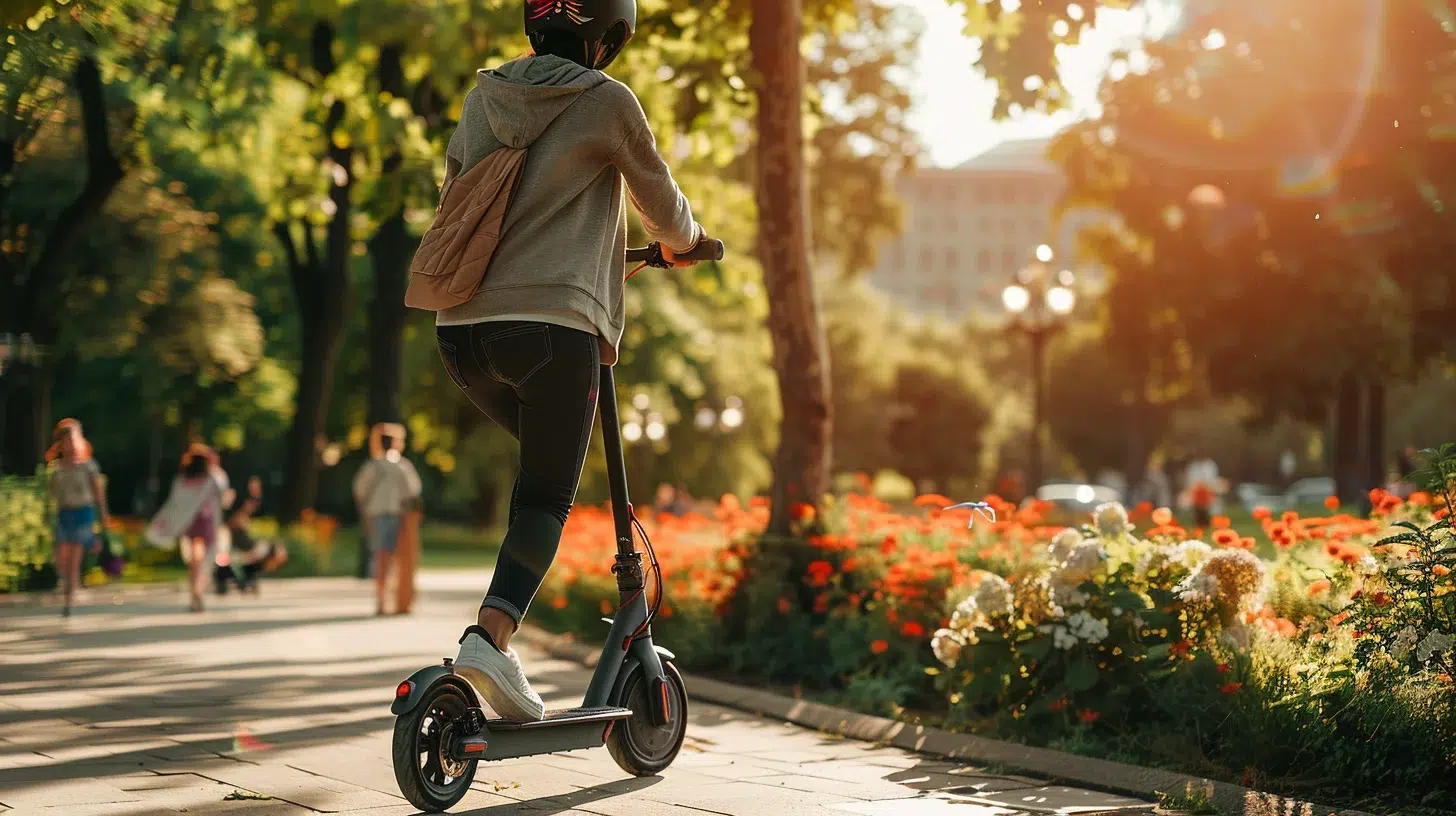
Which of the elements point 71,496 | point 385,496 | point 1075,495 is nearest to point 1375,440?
point 1075,495

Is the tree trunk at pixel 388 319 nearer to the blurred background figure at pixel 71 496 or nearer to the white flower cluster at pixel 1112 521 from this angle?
the blurred background figure at pixel 71 496

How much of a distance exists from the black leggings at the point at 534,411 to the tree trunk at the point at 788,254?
242 inches

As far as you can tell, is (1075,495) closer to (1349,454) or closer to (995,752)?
(1349,454)

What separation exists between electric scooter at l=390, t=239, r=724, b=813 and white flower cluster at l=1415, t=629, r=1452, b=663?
2280 mm

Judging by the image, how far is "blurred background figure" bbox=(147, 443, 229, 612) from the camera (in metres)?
16.7

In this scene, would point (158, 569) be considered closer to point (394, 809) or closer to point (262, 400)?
point (262, 400)

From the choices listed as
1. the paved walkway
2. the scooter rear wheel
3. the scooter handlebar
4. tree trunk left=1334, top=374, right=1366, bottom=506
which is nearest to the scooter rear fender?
the paved walkway

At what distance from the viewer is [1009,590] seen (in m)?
7.05

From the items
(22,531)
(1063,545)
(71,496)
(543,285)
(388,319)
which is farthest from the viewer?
(388,319)

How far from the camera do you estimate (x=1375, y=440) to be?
36.3m

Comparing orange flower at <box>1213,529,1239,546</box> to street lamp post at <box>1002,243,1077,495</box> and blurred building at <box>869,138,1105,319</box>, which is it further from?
blurred building at <box>869,138,1105,319</box>

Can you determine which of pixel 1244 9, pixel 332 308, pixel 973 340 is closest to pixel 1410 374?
pixel 1244 9

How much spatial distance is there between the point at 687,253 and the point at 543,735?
148cm

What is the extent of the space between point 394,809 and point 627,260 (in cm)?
174
